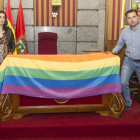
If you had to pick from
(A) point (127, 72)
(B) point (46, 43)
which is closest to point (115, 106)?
(A) point (127, 72)

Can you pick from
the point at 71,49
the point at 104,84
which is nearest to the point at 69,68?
the point at 104,84

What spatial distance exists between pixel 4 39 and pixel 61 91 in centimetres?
133

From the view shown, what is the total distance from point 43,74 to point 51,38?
1750mm

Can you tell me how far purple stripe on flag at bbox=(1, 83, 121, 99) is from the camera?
2139 mm

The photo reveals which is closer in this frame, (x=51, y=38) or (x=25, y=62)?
(x=25, y=62)

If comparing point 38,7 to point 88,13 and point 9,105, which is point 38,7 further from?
point 9,105

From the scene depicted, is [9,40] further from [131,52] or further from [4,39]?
[131,52]

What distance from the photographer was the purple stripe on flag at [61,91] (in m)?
2.14

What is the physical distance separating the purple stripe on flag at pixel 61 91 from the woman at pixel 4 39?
0.85 metres

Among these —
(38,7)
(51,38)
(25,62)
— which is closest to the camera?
(25,62)

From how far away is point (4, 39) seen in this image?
9.11 feet

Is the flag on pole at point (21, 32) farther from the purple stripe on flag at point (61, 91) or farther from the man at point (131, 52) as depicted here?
the man at point (131, 52)

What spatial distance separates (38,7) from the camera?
434 centimetres

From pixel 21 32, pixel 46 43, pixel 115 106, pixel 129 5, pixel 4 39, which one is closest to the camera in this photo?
pixel 115 106
